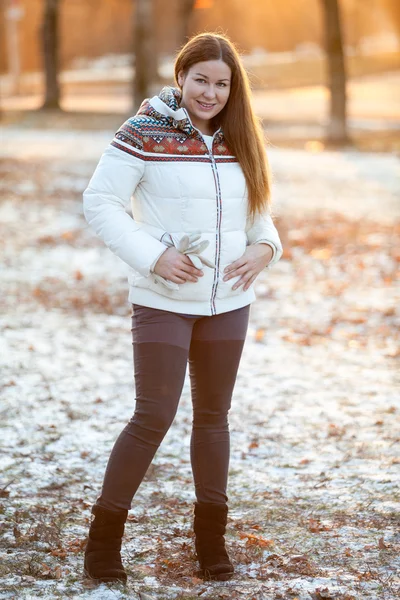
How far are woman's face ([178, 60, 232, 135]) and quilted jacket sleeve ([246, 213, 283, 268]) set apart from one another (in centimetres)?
45

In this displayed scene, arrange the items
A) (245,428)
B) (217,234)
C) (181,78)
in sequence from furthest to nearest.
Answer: (245,428) → (181,78) → (217,234)

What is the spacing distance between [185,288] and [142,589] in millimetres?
1124

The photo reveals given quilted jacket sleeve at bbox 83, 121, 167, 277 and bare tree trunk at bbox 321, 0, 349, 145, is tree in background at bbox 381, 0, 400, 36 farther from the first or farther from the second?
quilted jacket sleeve at bbox 83, 121, 167, 277

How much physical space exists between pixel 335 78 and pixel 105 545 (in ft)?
67.9

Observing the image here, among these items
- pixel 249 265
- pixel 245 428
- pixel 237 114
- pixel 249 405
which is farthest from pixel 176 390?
pixel 249 405

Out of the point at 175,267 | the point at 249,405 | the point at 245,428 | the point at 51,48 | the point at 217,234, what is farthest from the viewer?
the point at 51,48

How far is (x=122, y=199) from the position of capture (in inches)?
133

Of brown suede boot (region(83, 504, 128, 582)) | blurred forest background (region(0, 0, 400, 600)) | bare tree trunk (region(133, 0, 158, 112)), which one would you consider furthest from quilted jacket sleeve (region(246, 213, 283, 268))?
bare tree trunk (region(133, 0, 158, 112))

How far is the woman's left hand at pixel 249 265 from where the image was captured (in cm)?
344

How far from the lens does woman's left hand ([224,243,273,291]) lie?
11.3 ft

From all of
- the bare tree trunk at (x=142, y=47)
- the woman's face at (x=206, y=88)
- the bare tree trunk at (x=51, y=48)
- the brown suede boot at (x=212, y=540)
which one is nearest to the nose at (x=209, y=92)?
the woman's face at (x=206, y=88)

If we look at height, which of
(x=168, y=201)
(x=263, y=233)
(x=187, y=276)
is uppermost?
(x=168, y=201)

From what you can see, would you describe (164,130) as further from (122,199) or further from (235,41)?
(235,41)

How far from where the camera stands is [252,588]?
11.6 ft
